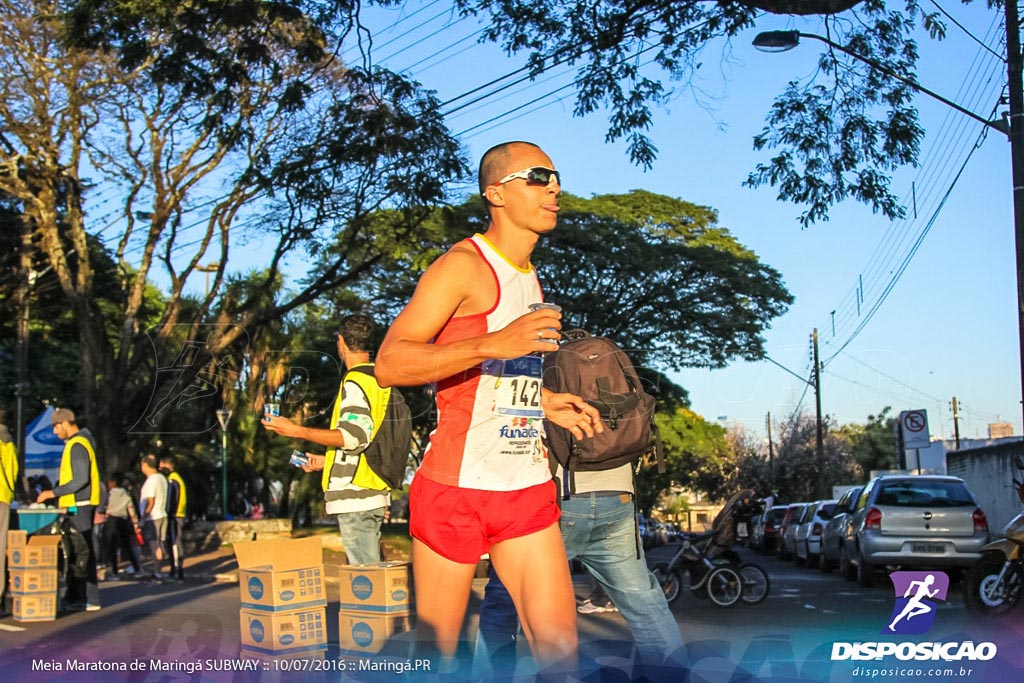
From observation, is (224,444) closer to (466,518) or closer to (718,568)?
(718,568)

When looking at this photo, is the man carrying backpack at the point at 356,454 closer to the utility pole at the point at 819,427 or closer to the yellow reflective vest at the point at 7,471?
the yellow reflective vest at the point at 7,471

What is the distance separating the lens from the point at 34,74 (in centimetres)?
2066

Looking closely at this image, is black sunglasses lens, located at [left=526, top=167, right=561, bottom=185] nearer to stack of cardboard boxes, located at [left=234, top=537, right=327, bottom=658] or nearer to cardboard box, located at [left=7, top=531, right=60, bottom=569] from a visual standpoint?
stack of cardboard boxes, located at [left=234, top=537, right=327, bottom=658]

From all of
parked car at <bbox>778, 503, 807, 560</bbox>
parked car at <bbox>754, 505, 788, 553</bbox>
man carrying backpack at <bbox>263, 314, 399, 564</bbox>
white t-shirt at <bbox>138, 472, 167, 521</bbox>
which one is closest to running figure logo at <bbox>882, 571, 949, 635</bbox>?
man carrying backpack at <bbox>263, 314, 399, 564</bbox>

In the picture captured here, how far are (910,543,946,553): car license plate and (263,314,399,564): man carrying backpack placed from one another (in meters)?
9.89

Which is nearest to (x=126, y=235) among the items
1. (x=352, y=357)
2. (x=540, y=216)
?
(x=352, y=357)

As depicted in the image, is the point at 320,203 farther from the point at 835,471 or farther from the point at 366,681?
the point at 835,471

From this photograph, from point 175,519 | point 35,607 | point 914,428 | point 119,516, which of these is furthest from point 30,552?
point 914,428

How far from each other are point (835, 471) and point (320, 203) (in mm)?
50210

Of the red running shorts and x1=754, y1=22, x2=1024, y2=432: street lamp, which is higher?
x1=754, y1=22, x2=1024, y2=432: street lamp

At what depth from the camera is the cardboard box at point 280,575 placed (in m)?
5.82

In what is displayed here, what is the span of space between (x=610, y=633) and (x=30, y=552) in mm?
4609

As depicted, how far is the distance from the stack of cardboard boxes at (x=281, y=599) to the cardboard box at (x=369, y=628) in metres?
0.20

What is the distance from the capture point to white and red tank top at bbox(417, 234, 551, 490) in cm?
366
